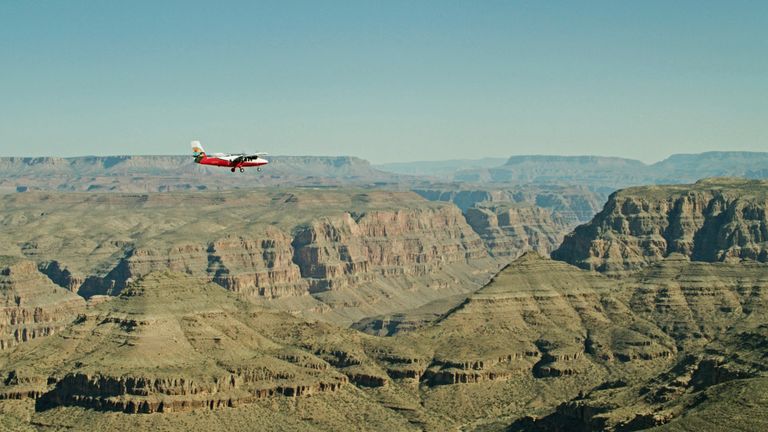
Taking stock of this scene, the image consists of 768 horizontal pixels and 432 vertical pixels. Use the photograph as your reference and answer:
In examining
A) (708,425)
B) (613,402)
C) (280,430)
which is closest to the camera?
(708,425)

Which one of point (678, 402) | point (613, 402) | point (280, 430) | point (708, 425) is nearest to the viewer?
point (708, 425)

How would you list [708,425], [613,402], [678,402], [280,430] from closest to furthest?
1. [708,425]
2. [678,402]
3. [613,402]
4. [280,430]

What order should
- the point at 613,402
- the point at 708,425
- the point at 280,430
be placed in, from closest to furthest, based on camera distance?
the point at 708,425
the point at 613,402
the point at 280,430

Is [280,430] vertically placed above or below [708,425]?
below

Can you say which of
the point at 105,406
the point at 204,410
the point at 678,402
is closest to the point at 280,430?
the point at 204,410

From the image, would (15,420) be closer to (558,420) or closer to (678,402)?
(558,420)

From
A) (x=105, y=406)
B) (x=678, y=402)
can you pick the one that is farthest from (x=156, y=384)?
(x=678, y=402)

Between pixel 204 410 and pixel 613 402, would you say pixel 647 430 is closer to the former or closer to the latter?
pixel 613 402

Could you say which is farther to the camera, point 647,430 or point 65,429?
point 65,429

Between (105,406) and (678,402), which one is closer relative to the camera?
(678,402)
